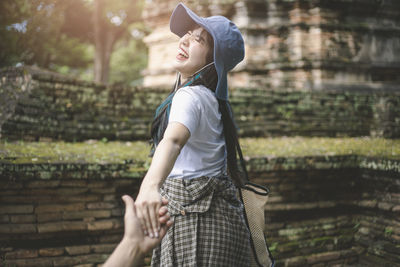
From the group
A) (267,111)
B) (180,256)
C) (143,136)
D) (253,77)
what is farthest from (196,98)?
(253,77)

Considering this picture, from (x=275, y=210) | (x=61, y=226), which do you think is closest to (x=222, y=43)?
(x=61, y=226)

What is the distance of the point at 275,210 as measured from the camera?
3789 mm

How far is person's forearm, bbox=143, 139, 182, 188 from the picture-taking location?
128 cm

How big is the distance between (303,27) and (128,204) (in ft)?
26.4

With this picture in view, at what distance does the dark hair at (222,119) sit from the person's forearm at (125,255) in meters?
0.63

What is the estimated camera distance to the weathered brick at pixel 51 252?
296cm

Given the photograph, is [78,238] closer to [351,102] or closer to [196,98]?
[196,98]

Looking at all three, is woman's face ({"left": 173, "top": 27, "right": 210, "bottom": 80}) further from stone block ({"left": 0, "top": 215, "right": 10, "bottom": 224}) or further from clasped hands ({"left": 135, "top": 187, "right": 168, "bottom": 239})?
stone block ({"left": 0, "top": 215, "right": 10, "bottom": 224})

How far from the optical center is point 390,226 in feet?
12.1

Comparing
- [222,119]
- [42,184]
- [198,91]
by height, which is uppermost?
[198,91]

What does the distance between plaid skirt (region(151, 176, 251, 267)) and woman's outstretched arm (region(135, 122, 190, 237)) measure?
0.31 m

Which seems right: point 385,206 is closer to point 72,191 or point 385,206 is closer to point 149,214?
point 72,191

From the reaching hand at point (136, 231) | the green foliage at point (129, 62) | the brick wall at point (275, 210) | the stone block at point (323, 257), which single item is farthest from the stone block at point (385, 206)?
the green foliage at point (129, 62)

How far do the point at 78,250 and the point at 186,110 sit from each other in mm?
2196
